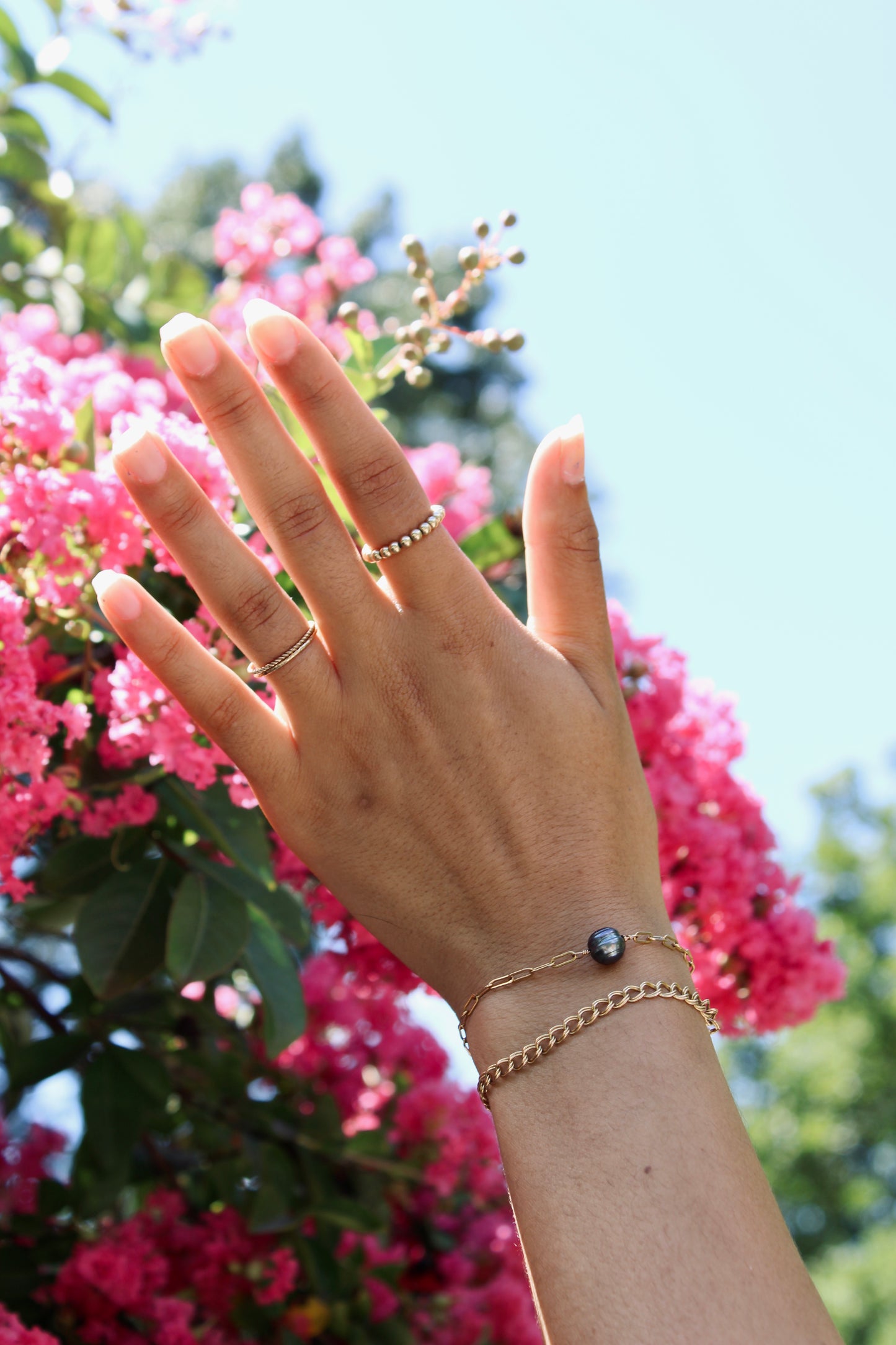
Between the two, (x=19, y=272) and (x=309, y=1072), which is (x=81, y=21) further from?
(x=309, y=1072)

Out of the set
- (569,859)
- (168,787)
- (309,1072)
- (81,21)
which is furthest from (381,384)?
(309,1072)

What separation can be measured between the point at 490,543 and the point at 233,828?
70cm

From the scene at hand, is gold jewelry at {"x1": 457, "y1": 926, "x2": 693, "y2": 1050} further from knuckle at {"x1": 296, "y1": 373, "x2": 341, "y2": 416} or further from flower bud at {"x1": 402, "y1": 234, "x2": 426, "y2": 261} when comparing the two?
flower bud at {"x1": 402, "y1": 234, "x2": 426, "y2": 261}

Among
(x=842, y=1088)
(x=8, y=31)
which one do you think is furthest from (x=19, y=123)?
(x=842, y=1088)

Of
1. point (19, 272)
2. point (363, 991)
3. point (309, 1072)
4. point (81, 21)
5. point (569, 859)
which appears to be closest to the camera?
point (569, 859)

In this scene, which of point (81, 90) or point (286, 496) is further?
point (81, 90)

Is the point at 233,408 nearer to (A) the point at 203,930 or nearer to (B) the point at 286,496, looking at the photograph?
(B) the point at 286,496

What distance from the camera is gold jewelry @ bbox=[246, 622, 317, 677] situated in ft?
3.23

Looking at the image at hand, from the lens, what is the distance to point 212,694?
1.01 m

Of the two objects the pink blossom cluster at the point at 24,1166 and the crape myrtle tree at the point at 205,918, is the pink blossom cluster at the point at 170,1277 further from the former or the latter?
the pink blossom cluster at the point at 24,1166

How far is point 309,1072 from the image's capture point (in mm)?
2352

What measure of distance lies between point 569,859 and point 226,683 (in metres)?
0.36

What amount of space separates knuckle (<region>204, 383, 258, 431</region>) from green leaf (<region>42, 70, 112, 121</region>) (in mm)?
1705

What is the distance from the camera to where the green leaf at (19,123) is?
2.27 metres
